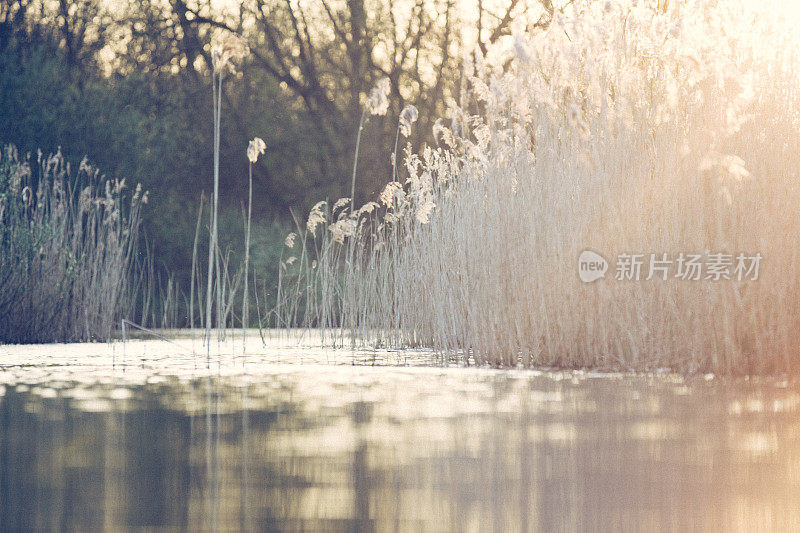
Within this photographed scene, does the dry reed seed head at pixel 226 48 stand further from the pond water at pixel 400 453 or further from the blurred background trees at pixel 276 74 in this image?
the blurred background trees at pixel 276 74

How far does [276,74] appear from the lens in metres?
22.3

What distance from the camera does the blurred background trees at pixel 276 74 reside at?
806 inches

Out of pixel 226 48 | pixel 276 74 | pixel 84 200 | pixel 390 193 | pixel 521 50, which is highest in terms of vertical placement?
pixel 276 74

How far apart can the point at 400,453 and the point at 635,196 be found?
12.1 ft

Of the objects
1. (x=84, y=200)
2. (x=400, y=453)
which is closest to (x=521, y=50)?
(x=400, y=453)

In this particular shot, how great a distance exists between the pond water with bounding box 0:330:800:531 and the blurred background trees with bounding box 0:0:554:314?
1365cm

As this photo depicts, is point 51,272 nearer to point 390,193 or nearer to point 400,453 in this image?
point 390,193

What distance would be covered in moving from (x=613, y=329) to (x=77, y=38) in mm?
15637

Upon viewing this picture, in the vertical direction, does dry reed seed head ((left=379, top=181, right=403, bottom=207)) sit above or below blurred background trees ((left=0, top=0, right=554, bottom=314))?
below

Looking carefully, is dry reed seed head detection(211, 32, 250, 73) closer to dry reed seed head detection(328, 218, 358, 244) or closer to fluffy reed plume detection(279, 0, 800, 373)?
fluffy reed plume detection(279, 0, 800, 373)

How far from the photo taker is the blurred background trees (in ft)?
67.2

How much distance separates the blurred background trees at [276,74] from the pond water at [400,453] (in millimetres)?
13653

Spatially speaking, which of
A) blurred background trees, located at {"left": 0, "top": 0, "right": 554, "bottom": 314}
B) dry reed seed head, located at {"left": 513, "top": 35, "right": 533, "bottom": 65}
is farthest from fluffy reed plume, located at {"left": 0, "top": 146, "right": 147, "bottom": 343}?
blurred background trees, located at {"left": 0, "top": 0, "right": 554, "bottom": 314}

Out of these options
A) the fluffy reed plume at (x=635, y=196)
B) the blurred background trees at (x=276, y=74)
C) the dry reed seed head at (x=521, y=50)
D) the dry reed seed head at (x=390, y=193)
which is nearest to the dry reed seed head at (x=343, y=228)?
the dry reed seed head at (x=390, y=193)
